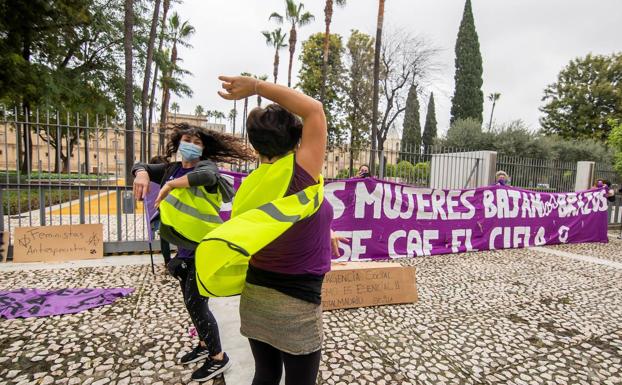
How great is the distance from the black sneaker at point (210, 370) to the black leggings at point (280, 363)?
111 cm

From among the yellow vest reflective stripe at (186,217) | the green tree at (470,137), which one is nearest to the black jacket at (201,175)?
the yellow vest reflective stripe at (186,217)

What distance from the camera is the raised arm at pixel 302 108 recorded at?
1143 millimetres

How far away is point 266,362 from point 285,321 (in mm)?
268

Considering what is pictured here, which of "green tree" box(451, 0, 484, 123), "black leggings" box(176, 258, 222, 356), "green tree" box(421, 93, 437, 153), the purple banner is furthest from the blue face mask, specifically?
"green tree" box(421, 93, 437, 153)

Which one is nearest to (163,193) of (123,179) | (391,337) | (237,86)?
(237,86)

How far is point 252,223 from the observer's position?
1045 millimetres

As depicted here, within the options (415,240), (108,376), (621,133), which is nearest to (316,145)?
(108,376)

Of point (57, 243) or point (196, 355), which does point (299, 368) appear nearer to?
point (196, 355)

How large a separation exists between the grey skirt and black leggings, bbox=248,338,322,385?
0.05m

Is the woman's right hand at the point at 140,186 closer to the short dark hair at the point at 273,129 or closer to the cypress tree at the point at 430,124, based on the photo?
the short dark hair at the point at 273,129

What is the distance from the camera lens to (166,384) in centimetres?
223

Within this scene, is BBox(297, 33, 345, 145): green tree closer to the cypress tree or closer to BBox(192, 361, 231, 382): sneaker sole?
the cypress tree

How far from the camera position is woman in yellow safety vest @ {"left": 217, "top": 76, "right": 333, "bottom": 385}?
115cm

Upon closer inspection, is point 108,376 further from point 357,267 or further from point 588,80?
point 588,80
